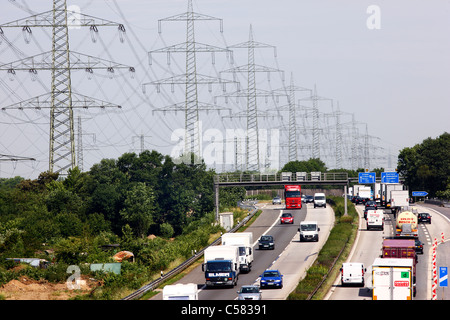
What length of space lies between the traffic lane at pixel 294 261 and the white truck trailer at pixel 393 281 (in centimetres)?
707

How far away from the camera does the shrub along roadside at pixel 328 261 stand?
47.2 m

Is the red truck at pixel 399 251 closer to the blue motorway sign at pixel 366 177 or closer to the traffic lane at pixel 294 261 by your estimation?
the traffic lane at pixel 294 261

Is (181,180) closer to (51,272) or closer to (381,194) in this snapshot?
(381,194)

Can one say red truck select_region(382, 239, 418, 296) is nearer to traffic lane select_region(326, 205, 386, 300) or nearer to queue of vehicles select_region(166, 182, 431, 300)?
queue of vehicles select_region(166, 182, 431, 300)

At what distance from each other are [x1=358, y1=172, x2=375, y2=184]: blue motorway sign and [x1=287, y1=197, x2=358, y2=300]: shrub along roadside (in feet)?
35.7

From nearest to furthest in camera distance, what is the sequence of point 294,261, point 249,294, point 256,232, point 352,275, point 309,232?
point 249,294 < point 352,275 < point 294,261 < point 309,232 < point 256,232

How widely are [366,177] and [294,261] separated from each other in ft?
161

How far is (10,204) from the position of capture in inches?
4742

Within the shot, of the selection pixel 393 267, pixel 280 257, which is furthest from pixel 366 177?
pixel 393 267

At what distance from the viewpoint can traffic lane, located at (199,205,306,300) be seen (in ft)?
164

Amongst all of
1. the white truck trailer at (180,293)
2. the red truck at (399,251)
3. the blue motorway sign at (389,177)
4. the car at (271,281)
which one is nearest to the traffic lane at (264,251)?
the car at (271,281)

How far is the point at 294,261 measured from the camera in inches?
2630

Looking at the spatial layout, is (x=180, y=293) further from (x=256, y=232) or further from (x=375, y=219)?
(x=375, y=219)
